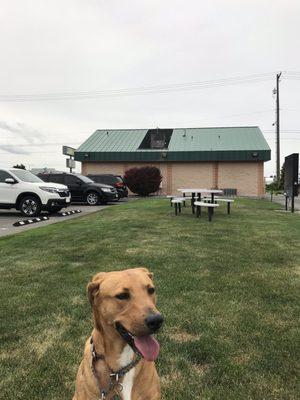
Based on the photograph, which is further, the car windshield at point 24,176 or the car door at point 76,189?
the car door at point 76,189

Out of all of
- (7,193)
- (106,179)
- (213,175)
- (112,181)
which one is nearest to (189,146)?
(213,175)

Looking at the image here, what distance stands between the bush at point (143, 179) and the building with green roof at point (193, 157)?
12.0ft

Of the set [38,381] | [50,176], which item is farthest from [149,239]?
[50,176]

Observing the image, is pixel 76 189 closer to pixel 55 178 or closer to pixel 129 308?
pixel 55 178

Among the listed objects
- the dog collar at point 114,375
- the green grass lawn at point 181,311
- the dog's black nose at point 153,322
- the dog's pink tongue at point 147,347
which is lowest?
the green grass lawn at point 181,311

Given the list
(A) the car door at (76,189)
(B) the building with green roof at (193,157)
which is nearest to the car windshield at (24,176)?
(A) the car door at (76,189)

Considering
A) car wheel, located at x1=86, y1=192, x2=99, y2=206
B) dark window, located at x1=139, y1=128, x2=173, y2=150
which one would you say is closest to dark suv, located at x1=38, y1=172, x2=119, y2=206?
car wheel, located at x1=86, y1=192, x2=99, y2=206

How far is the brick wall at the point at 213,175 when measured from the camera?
1310 inches

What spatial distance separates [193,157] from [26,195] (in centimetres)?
2022

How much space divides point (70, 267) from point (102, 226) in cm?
480

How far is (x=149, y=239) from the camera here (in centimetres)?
911

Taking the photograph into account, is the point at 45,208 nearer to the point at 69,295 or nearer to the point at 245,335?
the point at 69,295

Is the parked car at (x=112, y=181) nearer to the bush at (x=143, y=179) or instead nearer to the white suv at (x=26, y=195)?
the bush at (x=143, y=179)

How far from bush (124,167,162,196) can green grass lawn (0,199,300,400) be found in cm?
2136
